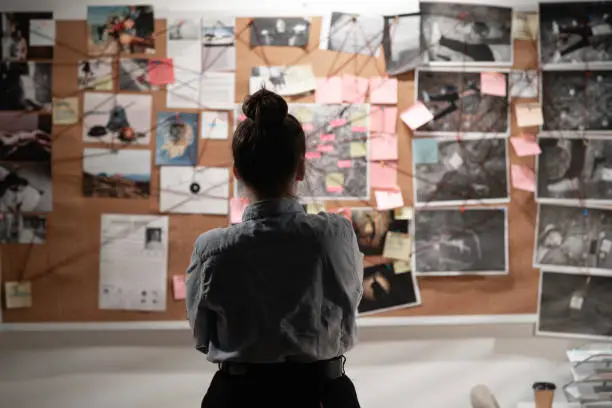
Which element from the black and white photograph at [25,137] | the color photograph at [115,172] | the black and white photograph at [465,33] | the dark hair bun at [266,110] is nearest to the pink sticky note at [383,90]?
the black and white photograph at [465,33]

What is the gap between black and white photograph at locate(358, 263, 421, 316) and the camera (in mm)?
2328

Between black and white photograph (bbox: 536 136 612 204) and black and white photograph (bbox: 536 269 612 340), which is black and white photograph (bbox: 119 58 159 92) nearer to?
black and white photograph (bbox: 536 136 612 204)

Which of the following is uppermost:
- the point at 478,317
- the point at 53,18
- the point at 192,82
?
the point at 53,18

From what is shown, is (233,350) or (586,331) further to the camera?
(586,331)

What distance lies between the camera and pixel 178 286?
2293 mm

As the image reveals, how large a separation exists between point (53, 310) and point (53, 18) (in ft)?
2.94

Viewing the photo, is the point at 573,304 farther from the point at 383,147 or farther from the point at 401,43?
the point at 401,43

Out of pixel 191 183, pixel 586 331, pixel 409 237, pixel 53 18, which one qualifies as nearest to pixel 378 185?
pixel 409 237

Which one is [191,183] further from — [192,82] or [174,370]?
[174,370]

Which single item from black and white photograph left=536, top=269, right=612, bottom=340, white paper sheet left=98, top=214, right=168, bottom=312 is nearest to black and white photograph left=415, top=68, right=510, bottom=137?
black and white photograph left=536, top=269, right=612, bottom=340

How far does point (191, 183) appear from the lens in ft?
7.49

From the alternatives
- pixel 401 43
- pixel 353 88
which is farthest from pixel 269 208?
pixel 401 43

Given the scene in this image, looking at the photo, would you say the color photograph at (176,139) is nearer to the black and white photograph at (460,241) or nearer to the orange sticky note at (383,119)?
the orange sticky note at (383,119)

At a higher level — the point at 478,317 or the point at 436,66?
the point at 436,66
